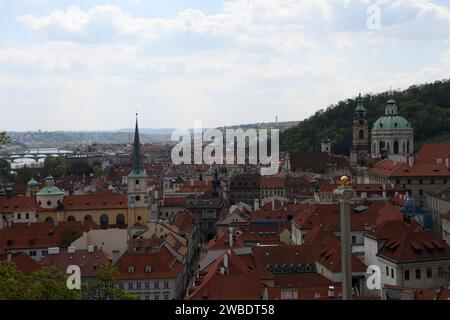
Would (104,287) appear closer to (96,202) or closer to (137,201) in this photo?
(137,201)

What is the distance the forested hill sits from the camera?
13125cm

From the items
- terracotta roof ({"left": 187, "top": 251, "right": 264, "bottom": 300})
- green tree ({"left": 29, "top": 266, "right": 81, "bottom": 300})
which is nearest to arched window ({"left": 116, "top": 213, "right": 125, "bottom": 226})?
terracotta roof ({"left": 187, "top": 251, "right": 264, "bottom": 300})

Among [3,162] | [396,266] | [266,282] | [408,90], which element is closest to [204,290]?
[266,282]

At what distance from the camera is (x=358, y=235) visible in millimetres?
46219

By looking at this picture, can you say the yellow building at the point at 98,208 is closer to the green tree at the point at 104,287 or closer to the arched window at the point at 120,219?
the arched window at the point at 120,219

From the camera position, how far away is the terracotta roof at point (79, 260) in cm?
3691

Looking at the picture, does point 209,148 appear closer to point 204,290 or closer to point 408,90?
point 408,90

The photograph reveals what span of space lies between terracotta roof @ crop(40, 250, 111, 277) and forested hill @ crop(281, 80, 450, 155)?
317 feet

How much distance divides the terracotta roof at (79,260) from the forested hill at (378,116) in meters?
96.6

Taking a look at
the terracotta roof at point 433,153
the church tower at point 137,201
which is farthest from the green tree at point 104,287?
the terracotta roof at point 433,153

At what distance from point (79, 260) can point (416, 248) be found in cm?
1818

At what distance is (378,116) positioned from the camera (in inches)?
5684

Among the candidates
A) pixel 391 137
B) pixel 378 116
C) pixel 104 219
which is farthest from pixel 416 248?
pixel 378 116

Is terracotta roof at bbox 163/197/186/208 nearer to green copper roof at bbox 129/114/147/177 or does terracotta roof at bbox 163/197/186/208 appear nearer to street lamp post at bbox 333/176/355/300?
green copper roof at bbox 129/114/147/177
